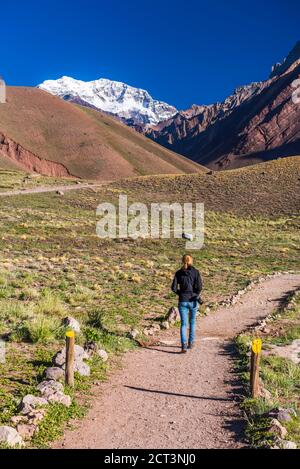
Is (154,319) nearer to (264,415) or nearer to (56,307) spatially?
(56,307)

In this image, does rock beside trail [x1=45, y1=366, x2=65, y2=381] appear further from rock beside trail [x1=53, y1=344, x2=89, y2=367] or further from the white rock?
the white rock

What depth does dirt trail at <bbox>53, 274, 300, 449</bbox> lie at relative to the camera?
6.95 m

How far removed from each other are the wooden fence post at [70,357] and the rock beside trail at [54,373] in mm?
241

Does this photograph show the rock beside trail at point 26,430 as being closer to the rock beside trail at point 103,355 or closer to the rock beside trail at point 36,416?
the rock beside trail at point 36,416

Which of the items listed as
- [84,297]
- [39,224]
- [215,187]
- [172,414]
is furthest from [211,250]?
[215,187]

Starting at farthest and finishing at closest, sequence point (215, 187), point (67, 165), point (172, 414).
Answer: point (67, 165) → point (215, 187) → point (172, 414)

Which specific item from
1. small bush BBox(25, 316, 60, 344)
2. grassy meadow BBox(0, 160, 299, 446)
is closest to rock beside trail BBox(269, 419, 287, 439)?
grassy meadow BBox(0, 160, 299, 446)

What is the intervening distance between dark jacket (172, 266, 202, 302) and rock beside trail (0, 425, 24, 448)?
5.67m

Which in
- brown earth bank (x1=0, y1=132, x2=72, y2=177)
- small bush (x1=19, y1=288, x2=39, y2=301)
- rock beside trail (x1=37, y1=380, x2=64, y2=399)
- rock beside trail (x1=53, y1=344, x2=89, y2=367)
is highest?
brown earth bank (x1=0, y1=132, x2=72, y2=177)

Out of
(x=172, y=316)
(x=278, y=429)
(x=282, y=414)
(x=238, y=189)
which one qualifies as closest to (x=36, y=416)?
(x=278, y=429)

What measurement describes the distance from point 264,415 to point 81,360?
4.04 m

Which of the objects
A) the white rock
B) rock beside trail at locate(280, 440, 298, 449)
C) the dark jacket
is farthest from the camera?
the dark jacket
